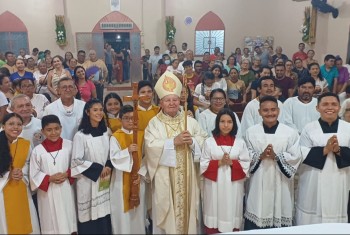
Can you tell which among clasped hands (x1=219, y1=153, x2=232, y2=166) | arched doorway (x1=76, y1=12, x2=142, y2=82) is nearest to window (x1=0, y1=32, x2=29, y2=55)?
arched doorway (x1=76, y1=12, x2=142, y2=82)

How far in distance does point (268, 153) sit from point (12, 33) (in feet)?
42.4

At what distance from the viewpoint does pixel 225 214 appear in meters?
3.21

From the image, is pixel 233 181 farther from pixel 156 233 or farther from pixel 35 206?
pixel 35 206

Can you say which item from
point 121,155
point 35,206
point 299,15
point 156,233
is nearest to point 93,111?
point 121,155

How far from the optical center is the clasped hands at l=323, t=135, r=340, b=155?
3.17 metres

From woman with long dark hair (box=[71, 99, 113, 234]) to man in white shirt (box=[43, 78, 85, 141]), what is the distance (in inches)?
21.5

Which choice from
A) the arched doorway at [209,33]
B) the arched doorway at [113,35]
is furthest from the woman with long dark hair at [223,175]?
the arched doorway at [209,33]

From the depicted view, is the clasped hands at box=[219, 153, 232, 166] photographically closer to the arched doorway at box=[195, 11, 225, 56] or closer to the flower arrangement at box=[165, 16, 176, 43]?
the flower arrangement at box=[165, 16, 176, 43]

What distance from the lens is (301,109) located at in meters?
4.54

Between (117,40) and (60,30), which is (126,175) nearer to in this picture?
(60,30)

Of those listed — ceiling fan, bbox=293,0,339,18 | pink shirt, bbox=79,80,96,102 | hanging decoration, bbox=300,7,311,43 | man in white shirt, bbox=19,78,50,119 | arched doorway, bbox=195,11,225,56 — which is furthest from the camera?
arched doorway, bbox=195,11,225,56

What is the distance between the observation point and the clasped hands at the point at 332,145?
3.17 m

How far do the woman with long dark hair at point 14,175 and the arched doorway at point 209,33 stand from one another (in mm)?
12195

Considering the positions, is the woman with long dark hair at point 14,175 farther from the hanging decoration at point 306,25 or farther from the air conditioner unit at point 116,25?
the air conditioner unit at point 116,25
